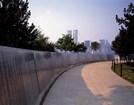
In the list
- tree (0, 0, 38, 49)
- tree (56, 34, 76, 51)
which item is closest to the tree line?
tree (0, 0, 38, 49)

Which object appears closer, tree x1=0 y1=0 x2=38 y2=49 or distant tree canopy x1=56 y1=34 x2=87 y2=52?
tree x1=0 y1=0 x2=38 y2=49

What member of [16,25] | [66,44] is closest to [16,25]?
[16,25]

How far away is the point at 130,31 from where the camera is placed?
31016 millimetres

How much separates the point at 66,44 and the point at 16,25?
4624 cm

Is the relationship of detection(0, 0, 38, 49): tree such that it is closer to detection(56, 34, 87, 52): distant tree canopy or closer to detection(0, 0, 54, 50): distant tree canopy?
detection(0, 0, 54, 50): distant tree canopy

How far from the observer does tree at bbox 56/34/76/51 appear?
3292 inches

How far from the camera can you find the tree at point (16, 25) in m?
35.8

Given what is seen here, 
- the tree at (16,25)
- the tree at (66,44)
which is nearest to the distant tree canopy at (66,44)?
the tree at (66,44)

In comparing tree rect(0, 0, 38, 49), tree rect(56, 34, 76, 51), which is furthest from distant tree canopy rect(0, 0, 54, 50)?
tree rect(56, 34, 76, 51)

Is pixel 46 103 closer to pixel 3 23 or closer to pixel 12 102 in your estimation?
pixel 12 102

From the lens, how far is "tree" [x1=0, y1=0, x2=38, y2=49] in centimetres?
3575

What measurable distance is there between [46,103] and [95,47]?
4786 inches

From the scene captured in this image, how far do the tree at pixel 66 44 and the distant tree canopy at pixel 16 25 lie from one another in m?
40.5

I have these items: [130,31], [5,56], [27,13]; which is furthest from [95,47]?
[5,56]
